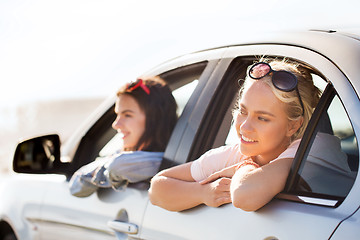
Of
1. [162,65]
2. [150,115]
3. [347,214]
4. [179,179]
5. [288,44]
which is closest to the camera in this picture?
[347,214]

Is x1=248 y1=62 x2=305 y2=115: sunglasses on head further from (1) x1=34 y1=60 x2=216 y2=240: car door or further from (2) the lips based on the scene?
(1) x1=34 y1=60 x2=216 y2=240: car door

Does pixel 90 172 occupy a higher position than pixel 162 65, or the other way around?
pixel 162 65

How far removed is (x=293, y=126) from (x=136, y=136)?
1379 mm

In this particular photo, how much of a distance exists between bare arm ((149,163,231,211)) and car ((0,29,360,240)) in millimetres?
33

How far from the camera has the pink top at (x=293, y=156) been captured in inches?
87.4

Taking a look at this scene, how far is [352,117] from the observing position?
6.61 feet

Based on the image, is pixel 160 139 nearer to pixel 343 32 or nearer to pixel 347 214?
pixel 343 32

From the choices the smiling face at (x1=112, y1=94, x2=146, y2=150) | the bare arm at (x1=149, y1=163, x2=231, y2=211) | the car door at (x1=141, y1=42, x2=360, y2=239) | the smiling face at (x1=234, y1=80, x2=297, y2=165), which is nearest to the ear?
the smiling face at (x1=234, y1=80, x2=297, y2=165)

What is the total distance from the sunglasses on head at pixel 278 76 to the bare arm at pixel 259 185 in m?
0.25

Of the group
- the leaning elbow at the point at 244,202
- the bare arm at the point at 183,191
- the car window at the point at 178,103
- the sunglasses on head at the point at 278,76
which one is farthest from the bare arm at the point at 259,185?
the car window at the point at 178,103

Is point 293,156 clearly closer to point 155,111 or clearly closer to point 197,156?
point 197,156

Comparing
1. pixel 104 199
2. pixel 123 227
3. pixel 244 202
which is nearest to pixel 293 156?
pixel 244 202

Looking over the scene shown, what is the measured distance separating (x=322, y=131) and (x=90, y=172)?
1444 mm

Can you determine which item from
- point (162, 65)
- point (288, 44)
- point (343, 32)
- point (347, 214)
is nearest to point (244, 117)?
point (288, 44)
